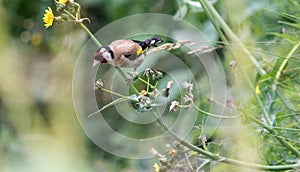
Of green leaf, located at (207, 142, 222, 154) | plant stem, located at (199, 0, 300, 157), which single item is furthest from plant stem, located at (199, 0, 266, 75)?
green leaf, located at (207, 142, 222, 154)

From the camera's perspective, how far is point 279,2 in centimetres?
95

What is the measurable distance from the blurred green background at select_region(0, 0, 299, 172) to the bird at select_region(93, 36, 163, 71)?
120 mm

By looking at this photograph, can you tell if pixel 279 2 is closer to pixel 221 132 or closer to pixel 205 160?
pixel 221 132

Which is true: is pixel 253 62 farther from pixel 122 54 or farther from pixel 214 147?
pixel 122 54

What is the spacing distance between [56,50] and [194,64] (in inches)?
25.8

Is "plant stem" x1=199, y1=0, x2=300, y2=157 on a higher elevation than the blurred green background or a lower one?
lower

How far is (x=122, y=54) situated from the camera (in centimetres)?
48

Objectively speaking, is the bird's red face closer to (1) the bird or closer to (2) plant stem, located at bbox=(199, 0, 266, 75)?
(1) the bird

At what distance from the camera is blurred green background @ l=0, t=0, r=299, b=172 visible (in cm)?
68

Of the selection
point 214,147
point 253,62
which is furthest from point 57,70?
point 214,147

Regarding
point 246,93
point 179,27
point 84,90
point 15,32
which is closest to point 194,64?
point 246,93

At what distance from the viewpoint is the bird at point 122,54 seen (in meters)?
0.47

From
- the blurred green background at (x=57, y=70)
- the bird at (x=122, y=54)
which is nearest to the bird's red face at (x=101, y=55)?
the bird at (x=122, y=54)

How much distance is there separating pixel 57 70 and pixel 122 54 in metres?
0.69
